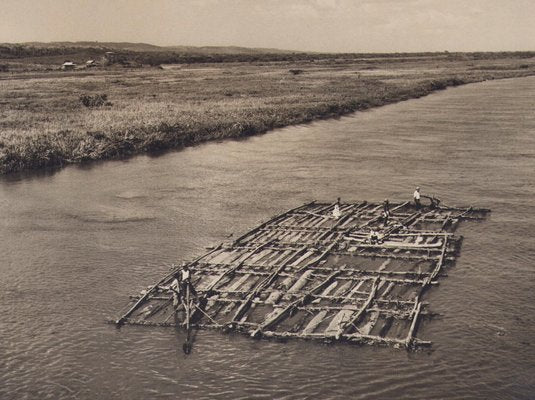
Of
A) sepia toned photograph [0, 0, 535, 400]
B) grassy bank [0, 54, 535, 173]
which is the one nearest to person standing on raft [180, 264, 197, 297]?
sepia toned photograph [0, 0, 535, 400]

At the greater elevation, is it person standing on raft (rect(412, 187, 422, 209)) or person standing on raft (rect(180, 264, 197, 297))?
person standing on raft (rect(412, 187, 422, 209))

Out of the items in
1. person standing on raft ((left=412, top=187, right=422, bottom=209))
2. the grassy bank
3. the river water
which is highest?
the grassy bank

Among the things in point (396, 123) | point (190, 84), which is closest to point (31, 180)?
point (396, 123)

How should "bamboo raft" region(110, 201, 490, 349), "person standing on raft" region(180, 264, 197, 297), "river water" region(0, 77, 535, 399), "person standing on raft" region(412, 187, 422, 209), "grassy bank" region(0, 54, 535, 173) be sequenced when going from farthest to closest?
"grassy bank" region(0, 54, 535, 173)
"person standing on raft" region(412, 187, 422, 209)
"person standing on raft" region(180, 264, 197, 297)
"bamboo raft" region(110, 201, 490, 349)
"river water" region(0, 77, 535, 399)

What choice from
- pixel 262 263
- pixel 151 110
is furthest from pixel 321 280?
pixel 151 110

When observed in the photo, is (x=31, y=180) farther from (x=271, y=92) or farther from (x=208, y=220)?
(x=271, y=92)

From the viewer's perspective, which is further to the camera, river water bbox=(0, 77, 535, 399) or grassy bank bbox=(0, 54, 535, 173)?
grassy bank bbox=(0, 54, 535, 173)

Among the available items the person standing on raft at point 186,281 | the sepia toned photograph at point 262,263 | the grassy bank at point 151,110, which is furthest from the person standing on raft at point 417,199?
the grassy bank at point 151,110

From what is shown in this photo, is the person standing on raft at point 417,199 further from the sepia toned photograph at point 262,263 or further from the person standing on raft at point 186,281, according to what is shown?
the person standing on raft at point 186,281

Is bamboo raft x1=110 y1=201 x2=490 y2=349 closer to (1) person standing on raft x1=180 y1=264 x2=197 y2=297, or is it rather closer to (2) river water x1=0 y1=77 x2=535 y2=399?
(1) person standing on raft x1=180 y1=264 x2=197 y2=297
